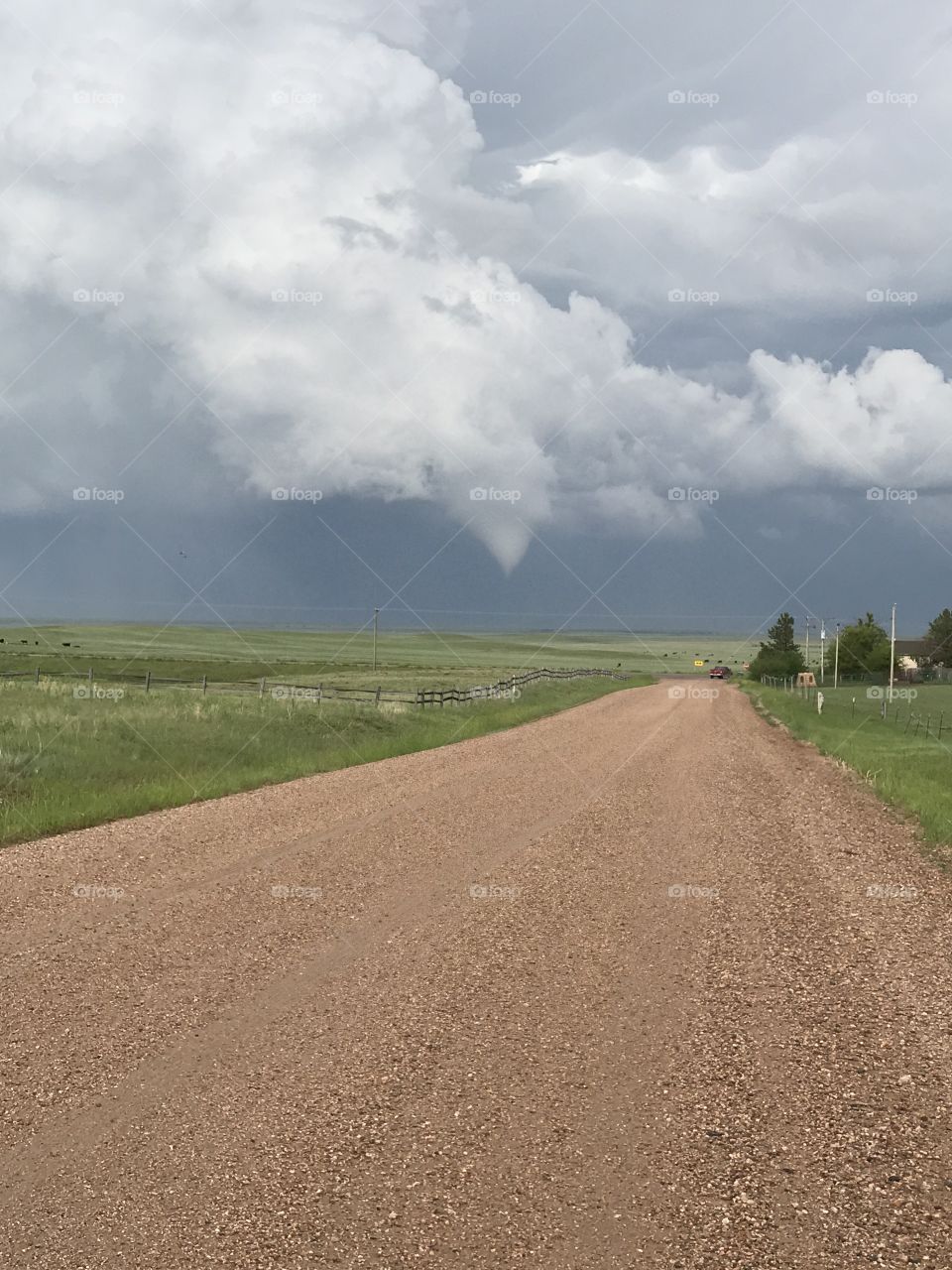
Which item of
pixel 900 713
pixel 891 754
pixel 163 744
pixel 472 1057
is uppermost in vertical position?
pixel 472 1057

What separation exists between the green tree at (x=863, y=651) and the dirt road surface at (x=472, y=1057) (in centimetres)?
13058

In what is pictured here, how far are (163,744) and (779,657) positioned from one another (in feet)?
377

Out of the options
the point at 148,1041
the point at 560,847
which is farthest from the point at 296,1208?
the point at 560,847

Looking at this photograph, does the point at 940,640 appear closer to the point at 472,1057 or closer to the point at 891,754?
the point at 891,754

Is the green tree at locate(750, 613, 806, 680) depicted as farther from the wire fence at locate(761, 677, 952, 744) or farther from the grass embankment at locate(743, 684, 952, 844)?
the grass embankment at locate(743, 684, 952, 844)

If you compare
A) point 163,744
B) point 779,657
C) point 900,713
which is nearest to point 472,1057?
point 163,744

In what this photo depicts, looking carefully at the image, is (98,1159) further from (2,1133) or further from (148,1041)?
(148,1041)

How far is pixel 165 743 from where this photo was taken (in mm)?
21391

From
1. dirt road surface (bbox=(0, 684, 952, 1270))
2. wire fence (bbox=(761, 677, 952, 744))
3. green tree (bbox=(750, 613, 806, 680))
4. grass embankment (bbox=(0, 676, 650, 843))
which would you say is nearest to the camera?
dirt road surface (bbox=(0, 684, 952, 1270))

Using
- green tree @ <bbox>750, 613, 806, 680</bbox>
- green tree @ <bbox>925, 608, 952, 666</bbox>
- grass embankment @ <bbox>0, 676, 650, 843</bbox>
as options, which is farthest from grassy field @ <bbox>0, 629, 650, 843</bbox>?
green tree @ <bbox>925, 608, 952, 666</bbox>

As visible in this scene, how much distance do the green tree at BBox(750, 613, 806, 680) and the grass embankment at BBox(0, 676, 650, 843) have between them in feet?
290

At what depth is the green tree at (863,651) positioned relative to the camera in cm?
13600

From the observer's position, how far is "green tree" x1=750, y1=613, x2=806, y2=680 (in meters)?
123

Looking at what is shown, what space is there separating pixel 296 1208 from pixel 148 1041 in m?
1.99
